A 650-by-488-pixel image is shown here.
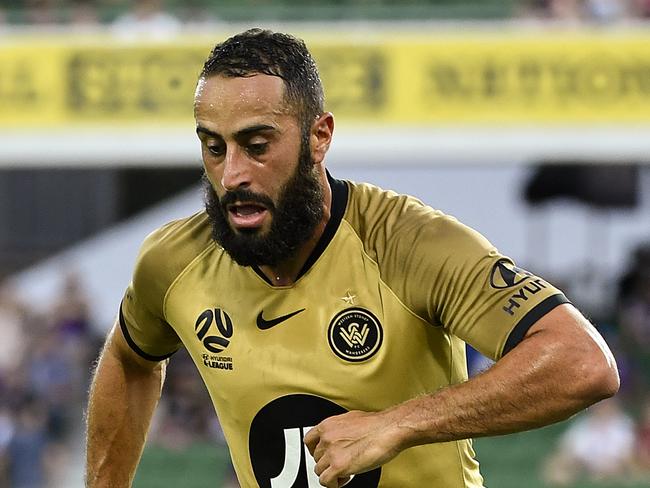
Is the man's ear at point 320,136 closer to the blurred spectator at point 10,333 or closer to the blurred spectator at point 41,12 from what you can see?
the blurred spectator at point 10,333

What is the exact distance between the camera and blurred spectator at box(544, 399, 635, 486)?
1178 centimetres

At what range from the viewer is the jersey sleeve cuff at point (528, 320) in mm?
3029

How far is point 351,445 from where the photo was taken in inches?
116

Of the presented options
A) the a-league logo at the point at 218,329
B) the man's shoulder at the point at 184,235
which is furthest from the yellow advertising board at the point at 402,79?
the a-league logo at the point at 218,329

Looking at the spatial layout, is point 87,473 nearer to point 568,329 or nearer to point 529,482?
point 568,329

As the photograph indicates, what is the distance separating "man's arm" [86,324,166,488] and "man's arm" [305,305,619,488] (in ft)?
3.53

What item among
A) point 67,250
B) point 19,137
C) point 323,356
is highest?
point 323,356

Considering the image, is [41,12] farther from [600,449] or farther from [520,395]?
[520,395]

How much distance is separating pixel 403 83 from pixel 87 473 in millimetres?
9725

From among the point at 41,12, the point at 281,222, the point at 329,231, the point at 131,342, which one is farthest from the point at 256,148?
the point at 41,12

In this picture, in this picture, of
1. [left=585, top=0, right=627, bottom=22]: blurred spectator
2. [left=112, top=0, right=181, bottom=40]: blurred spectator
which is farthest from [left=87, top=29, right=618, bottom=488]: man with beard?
[left=585, top=0, right=627, bottom=22]: blurred spectator

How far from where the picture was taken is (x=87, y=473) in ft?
13.0

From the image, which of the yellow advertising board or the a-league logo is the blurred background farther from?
the a-league logo

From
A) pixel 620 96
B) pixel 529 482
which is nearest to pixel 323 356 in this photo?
pixel 529 482
